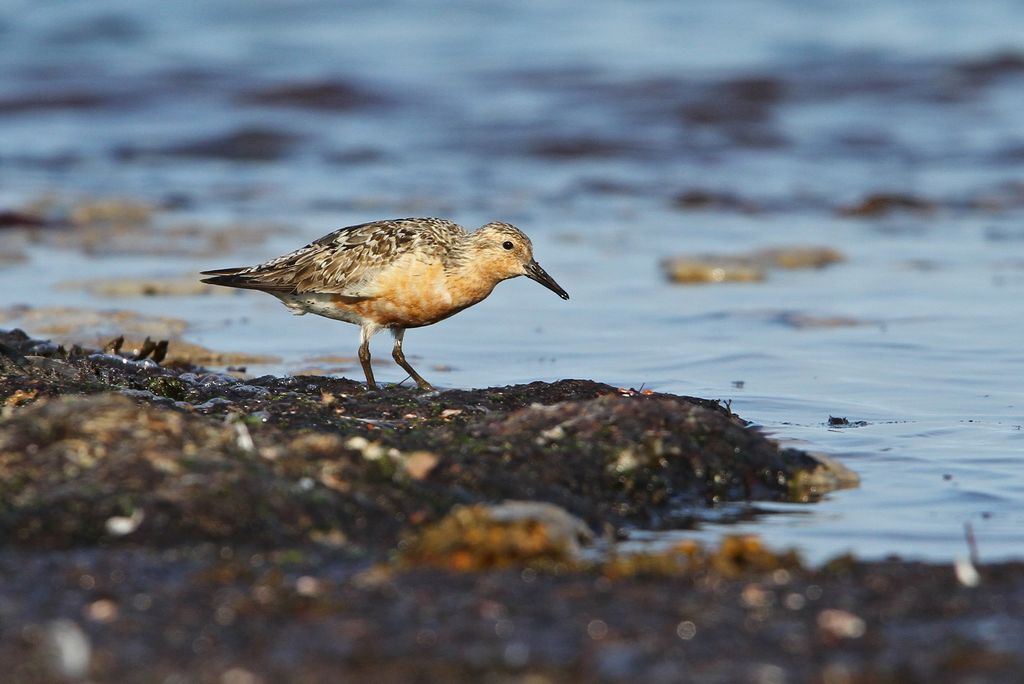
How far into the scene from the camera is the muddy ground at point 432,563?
12.1ft

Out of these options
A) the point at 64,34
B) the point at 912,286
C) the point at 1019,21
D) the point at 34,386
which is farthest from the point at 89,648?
the point at 1019,21

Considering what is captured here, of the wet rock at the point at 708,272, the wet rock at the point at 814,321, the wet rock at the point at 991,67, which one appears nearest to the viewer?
the wet rock at the point at 814,321

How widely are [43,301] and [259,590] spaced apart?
21.6 ft

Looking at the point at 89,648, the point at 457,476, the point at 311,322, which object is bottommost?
the point at 89,648

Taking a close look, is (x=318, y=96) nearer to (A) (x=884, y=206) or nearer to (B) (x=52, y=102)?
(B) (x=52, y=102)

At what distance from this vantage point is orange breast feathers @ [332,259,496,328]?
7.87m

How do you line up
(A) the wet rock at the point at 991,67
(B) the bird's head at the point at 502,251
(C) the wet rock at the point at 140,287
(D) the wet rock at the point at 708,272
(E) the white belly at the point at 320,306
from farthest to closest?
(A) the wet rock at the point at 991,67, (D) the wet rock at the point at 708,272, (C) the wet rock at the point at 140,287, (E) the white belly at the point at 320,306, (B) the bird's head at the point at 502,251

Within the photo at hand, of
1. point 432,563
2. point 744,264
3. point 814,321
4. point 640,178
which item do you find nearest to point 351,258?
point 814,321

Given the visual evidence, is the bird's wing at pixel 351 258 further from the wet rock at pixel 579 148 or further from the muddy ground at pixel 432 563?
the wet rock at pixel 579 148

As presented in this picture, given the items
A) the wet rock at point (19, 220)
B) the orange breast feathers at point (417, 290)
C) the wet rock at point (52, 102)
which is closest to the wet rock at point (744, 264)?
the orange breast feathers at point (417, 290)

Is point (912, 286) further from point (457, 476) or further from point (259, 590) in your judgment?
point (259, 590)

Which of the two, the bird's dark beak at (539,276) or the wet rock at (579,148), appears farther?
the wet rock at (579,148)

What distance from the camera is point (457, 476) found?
537cm

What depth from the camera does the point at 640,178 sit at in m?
16.9
